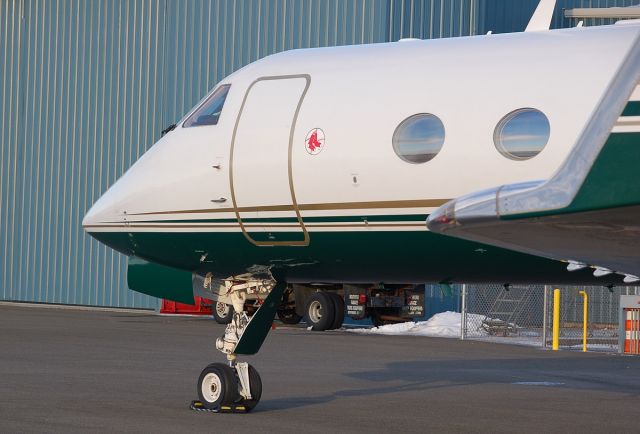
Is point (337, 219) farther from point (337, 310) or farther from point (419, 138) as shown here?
point (337, 310)

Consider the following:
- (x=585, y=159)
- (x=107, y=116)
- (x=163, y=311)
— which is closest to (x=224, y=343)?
(x=585, y=159)

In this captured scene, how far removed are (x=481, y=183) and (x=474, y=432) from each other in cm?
292

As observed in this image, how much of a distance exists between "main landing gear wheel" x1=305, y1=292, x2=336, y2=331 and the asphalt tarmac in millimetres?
2511

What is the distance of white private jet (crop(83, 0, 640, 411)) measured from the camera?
412 inches

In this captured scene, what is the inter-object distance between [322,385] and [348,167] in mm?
5951

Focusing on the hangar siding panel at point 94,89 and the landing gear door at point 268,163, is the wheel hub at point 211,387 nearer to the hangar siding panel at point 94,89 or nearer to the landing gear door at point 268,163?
the landing gear door at point 268,163

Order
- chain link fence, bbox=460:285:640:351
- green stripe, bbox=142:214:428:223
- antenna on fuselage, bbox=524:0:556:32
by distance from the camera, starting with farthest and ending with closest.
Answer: chain link fence, bbox=460:285:640:351, antenna on fuselage, bbox=524:0:556:32, green stripe, bbox=142:214:428:223

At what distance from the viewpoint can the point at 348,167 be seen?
1145cm

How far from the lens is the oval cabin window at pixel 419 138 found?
10914mm

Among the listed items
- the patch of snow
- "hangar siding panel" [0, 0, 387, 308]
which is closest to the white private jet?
the patch of snow

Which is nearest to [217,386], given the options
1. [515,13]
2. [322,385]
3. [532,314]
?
[322,385]

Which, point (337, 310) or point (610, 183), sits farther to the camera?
point (337, 310)

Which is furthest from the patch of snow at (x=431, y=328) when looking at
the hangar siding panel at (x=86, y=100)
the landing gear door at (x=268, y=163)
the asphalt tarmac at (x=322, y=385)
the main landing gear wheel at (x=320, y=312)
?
the landing gear door at (x=268, y=163)

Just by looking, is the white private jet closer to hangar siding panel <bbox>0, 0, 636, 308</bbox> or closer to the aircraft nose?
the aircraft nose
